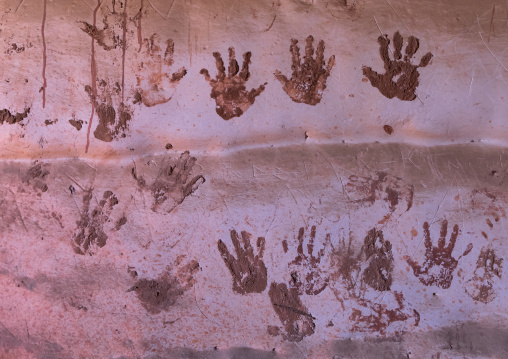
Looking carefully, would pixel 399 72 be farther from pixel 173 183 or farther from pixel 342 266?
pixel 173 183

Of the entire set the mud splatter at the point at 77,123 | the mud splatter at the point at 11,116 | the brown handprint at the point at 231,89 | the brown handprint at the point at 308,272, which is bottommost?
the brown handprint at the point at 308,272

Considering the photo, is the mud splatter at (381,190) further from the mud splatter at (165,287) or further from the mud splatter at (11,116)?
the mud splatter at (11,116)

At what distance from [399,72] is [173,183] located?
8.69 feet

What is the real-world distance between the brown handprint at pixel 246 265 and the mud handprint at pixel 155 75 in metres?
1.64

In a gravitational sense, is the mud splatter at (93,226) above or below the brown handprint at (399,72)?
below

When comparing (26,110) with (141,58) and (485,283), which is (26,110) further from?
(485,283)

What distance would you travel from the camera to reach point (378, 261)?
298 cm

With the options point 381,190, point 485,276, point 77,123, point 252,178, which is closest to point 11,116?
point 77,123

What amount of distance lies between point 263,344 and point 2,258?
2.91 m

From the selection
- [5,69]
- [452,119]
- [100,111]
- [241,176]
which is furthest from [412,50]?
[5,69]

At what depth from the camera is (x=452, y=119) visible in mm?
2998

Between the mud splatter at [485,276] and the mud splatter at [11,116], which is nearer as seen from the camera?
the mud splatter at [485,276]

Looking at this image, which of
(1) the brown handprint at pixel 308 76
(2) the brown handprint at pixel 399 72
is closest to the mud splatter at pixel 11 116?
(1) the brown handprint at pixel 308 76

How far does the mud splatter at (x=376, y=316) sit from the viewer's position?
297 centimetres
